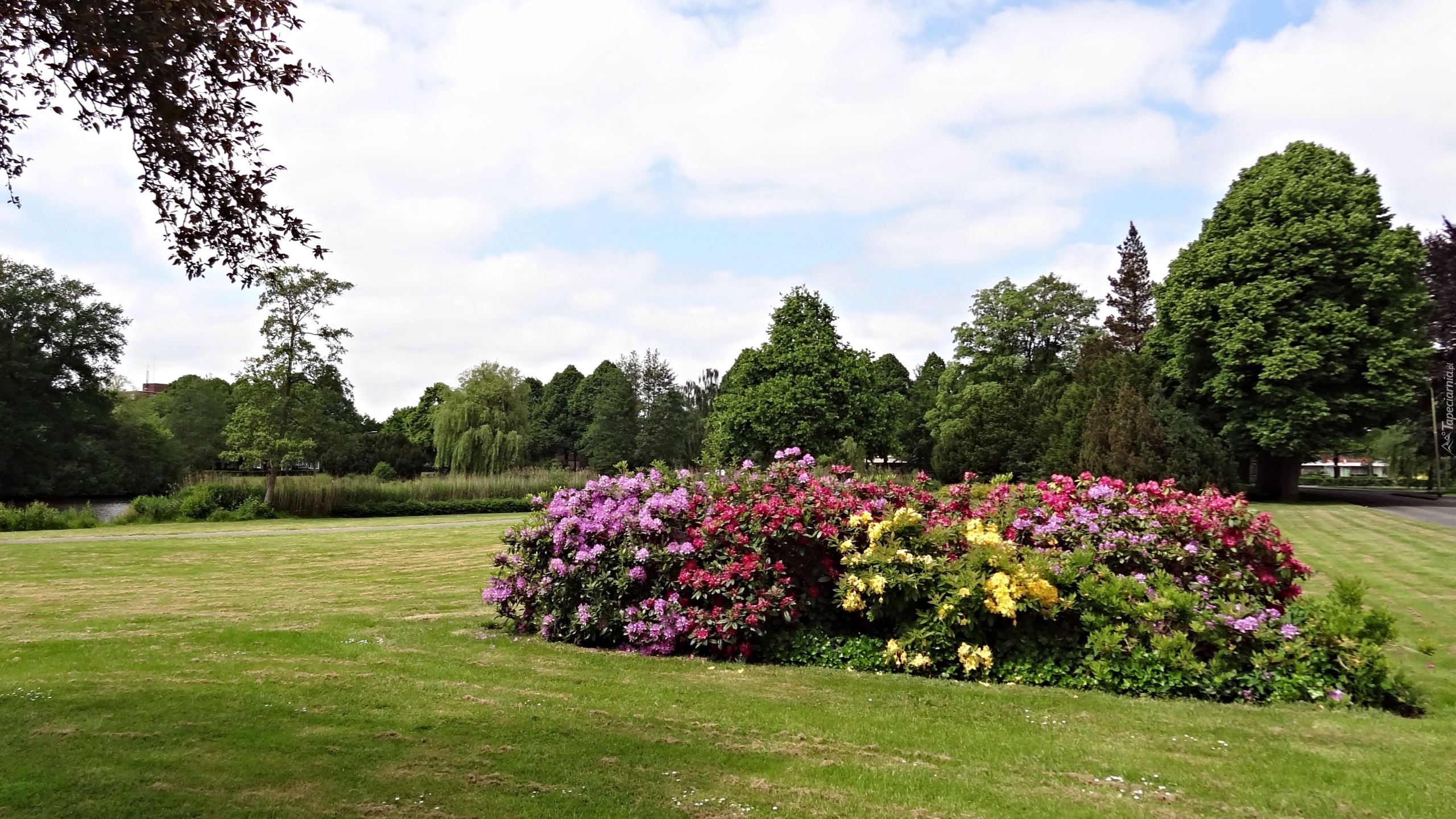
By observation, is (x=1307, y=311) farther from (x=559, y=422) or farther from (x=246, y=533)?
(x=559, y=422)

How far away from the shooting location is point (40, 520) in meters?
24.6

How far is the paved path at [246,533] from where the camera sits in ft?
61.4

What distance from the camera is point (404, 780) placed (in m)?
3.73

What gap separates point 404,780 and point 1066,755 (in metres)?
3.32

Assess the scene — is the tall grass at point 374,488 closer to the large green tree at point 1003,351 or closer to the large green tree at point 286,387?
the large green tree at point 286,387

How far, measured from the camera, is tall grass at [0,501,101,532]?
79.7 feet

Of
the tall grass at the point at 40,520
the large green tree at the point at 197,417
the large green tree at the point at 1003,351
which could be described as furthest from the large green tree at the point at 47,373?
the large green tree at the point at 1003,351

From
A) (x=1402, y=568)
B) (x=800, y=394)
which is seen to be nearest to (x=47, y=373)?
(x=800, y=394)

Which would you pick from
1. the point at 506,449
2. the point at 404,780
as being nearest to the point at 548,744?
the point at 404,780

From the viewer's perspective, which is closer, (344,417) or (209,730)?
(209,730)

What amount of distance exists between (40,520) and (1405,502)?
4439 centimetres

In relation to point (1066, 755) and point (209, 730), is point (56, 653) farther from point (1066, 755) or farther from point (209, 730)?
point (1066, 755)

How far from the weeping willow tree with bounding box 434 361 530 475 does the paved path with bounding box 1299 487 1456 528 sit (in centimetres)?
3685

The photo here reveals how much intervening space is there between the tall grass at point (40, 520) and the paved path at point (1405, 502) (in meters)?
36.3
